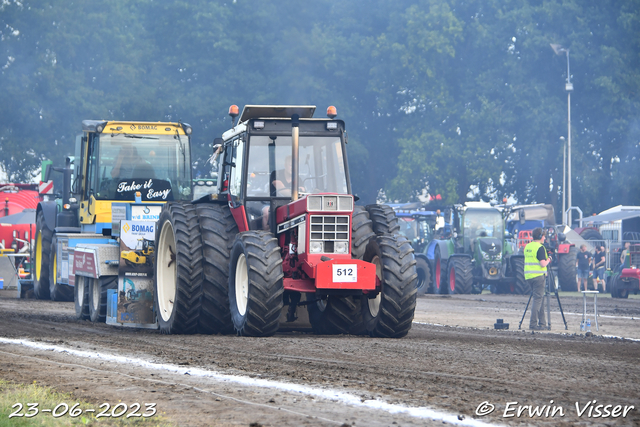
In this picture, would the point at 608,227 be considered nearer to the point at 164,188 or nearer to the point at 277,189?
the point at 164,188

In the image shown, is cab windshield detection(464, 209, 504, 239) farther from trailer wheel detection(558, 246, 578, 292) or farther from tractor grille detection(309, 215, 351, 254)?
tractor grille detection(309, 215, 351, 254)

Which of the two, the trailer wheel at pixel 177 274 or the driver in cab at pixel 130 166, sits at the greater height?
the driver in cab at pixel 130 166

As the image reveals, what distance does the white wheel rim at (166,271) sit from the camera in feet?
42.4

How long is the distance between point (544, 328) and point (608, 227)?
2381cm

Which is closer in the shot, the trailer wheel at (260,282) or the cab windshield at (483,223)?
the trailer wheel at (260,282)

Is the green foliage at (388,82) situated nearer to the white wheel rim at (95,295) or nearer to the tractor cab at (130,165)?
the tractor cab at (130,165)

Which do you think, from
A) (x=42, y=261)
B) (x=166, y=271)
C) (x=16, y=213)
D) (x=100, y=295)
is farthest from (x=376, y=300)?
(x=16, y=213)

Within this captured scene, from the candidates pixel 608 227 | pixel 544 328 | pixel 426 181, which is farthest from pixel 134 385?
pixel 426 181

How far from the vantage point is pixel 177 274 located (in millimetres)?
11953

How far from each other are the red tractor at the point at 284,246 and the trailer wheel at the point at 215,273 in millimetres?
13

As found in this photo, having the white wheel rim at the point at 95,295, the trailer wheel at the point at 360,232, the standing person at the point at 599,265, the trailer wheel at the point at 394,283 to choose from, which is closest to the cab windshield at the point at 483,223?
the standing person at the point at 599,265

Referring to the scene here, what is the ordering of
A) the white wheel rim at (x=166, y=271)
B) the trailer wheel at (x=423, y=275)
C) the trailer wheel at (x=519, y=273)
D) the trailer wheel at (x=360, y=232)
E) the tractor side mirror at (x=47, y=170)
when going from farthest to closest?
the trailer wheel at (x=423, y=275), the trailer wheel at (x=519, y=273), the tractor side mirror at (x=47, y=170), the white wheel rim at (x=166, y=271), the trailer wheel at (x=360, y=232)

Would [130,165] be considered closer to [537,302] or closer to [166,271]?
[166,271]

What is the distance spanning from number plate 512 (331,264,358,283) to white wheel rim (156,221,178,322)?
9.79 feet
